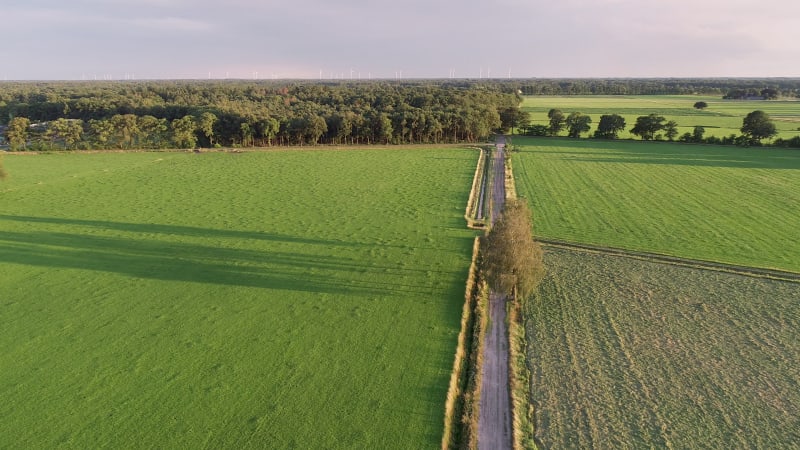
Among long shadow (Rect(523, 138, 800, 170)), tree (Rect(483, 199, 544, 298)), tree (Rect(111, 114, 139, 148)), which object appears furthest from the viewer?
tree (Rect(111, 114, 139, 148))

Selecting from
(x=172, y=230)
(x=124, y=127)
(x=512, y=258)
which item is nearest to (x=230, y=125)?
(x=124, y=127)

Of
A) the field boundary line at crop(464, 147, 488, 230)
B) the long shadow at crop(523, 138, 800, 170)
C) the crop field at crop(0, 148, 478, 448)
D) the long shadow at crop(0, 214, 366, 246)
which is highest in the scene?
the long shadow at crop(523, 138, 800, 170)

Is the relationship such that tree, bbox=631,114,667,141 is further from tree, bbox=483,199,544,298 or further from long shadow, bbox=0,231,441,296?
long shadow, bbox=0,231,441,296

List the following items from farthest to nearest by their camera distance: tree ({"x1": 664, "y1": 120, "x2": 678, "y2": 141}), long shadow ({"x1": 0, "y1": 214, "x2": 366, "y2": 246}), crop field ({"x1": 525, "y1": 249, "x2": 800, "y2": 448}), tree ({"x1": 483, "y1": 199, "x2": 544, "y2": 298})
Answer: tree ({"x1": 664, "y1": 120, "x2": 678, "y2": 141}), long shadow ({"x1": 0, "y1": 214, "x2": 366, "y2": 246}), tree ({"x1": 483, "y1": 199, "x2": 544, "y2": 298}), crop field ({"x1": 525, "y1": 249, "x2": 800, "y2": 448})

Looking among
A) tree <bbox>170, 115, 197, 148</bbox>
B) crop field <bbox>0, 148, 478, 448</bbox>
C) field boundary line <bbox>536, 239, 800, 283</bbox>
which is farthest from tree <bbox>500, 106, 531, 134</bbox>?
field boundary line <bbox>536, 239, 800, 283</bbox>

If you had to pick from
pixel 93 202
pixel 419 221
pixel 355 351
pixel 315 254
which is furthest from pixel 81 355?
pixel 93 202

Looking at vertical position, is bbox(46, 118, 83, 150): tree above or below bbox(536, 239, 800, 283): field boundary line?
above

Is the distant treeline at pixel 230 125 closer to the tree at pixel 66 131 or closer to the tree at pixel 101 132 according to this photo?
the tree at pixel 101 132
